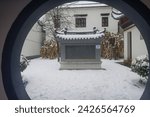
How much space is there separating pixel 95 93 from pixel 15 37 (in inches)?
220

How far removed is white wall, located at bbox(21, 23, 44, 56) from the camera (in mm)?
26891

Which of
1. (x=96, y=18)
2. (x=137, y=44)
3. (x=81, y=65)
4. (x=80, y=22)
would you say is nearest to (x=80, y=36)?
(x=81, y=65)

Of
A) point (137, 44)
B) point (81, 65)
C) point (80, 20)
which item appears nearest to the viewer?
point (137, 44)

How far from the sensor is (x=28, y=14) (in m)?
4.79

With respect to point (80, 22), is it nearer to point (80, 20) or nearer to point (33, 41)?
point (80, 20)

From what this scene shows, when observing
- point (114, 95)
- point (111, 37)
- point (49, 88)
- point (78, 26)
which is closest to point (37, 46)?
point (78, 26)

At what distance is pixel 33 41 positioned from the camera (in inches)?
1171

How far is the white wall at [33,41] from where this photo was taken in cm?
2689

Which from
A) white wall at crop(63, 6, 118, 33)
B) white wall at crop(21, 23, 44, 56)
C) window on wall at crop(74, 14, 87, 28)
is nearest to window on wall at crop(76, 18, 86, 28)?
window on wall at crop(74, 14, 87, 28)

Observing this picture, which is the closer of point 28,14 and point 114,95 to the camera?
point 28,14

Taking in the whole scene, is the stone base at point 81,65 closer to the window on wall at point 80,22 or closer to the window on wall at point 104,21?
the window on wall at point 104,21

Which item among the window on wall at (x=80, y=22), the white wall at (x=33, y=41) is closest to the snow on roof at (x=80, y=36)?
the white wall at (x=33, y=41)

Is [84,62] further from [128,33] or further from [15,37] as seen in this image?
[15,37]

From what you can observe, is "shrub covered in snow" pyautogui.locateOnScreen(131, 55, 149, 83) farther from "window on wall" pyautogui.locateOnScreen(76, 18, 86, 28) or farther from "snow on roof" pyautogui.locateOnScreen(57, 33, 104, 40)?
"window on wall" pyautogui.locateOnScreen(76, 18, 86, 28)
